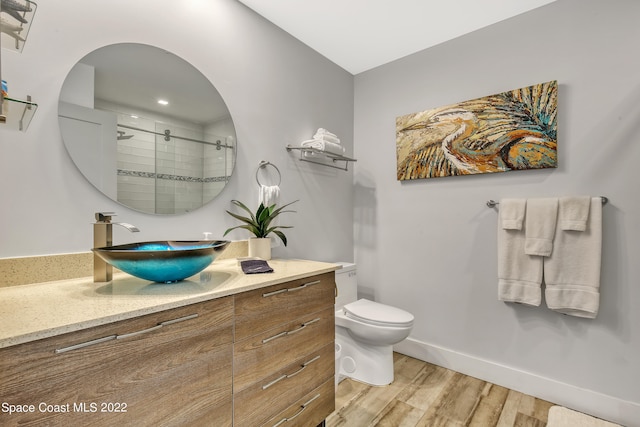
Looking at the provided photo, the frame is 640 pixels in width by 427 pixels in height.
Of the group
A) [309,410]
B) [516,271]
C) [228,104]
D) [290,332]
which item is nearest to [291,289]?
[290,332]

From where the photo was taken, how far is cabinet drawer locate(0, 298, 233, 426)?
0.68m

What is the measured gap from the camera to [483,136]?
2.12 meters

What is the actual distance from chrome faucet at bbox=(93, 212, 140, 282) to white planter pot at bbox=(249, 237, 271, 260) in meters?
0.70

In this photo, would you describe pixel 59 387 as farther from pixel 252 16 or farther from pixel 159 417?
pixel 252 16

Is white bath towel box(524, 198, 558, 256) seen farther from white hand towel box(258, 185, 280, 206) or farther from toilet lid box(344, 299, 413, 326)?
white hand towel box(258, 185, 280, 206)

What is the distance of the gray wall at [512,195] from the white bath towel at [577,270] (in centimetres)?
10

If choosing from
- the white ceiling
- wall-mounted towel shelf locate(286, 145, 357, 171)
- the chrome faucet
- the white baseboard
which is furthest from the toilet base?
the white ceiling

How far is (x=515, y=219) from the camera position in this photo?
1.95 m

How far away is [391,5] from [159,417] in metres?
2.35

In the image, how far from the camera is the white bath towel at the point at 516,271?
6.17 ft

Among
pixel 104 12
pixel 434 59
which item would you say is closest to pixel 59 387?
pixel 104 12

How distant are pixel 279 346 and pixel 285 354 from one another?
56 mm

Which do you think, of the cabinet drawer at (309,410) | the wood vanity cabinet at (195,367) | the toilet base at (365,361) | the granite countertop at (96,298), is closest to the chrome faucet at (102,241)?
the granite countertop at (96,298)

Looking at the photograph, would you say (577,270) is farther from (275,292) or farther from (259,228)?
(259,228)
